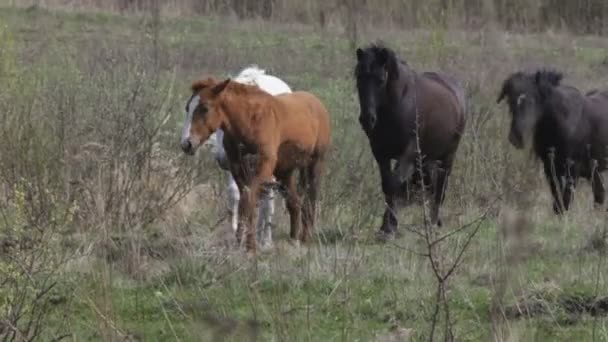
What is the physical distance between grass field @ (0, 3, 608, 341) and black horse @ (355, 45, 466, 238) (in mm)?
424

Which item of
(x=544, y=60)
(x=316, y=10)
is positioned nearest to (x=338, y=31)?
(x=316, y=10)

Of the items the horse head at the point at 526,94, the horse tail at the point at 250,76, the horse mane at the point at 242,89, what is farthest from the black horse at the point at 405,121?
the horse mane at the point at 242,89

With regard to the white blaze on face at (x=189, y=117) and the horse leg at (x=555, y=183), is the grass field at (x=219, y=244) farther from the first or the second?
the white blaze on face at (x=189, y=117)

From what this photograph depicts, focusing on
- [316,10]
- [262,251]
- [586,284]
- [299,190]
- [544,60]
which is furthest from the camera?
[316,10]

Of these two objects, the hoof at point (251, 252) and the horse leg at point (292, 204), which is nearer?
the hoof at point (251, 252)

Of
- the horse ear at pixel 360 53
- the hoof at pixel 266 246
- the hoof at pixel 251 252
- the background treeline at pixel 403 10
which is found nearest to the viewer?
the hoof at pixel 251 252

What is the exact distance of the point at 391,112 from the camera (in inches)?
478

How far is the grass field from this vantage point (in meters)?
6.99

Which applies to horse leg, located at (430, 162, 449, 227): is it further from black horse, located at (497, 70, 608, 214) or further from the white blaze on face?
the white blaze on face

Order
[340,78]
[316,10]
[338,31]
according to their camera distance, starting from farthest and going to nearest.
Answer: [316,10] → [338,31] → [340,78]

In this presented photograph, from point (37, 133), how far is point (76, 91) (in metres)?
0.71

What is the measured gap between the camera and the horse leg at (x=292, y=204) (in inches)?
439

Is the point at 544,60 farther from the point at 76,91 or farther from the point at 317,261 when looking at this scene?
the point at 317,261

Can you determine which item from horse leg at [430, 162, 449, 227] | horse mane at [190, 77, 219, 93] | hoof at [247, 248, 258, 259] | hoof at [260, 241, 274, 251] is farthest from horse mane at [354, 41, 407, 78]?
hoof at [247, 248, 258, 259]
